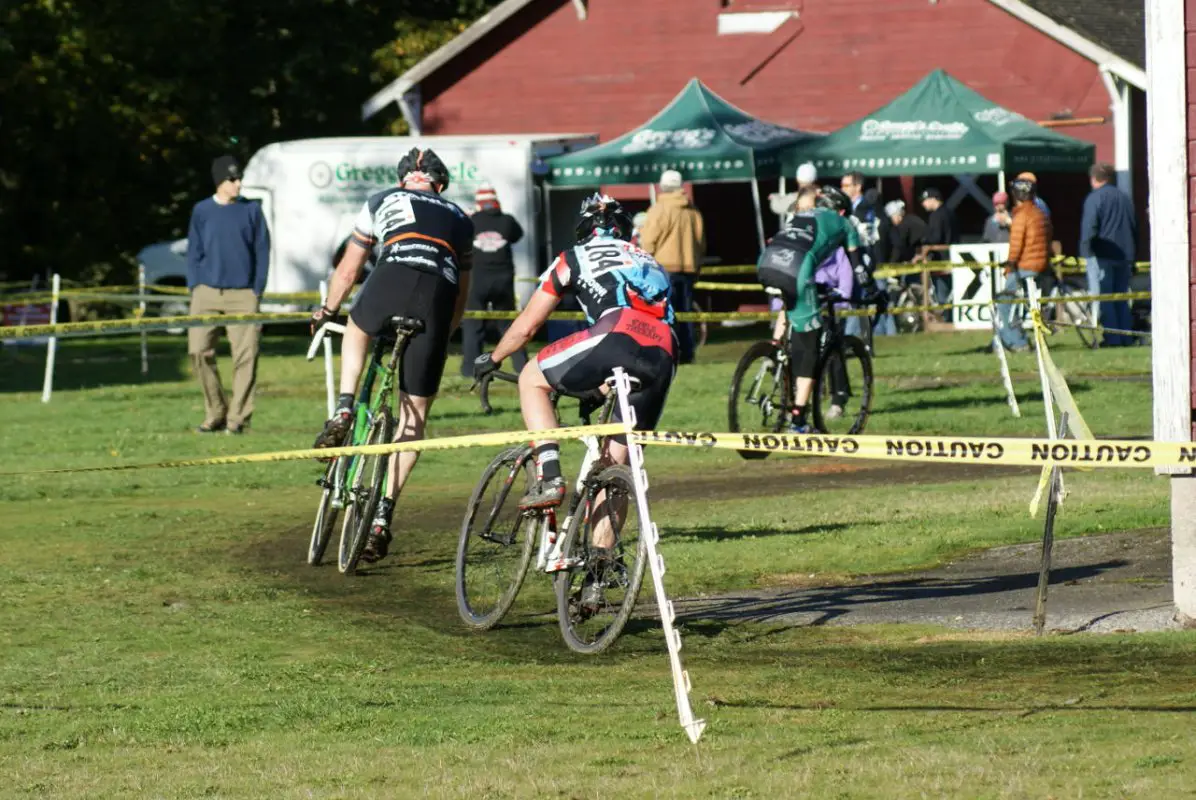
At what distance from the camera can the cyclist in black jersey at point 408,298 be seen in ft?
36.7

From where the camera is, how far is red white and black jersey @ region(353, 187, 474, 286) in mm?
11258

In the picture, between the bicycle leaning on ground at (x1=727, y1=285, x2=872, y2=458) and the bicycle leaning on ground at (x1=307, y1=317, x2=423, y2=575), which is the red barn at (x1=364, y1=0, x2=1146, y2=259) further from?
the bicycle leaning on ground at (x1=307, y1=317, x2=423, y2=575)

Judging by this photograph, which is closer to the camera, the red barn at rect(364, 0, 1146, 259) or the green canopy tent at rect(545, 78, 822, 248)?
the green canopy tent at rect(545, 78, 822, 248)

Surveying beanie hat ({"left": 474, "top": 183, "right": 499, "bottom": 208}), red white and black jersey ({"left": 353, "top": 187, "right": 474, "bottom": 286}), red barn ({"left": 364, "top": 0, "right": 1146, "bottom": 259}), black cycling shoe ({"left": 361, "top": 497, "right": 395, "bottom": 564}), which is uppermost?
red barn ({"left": 364, "top": 0, "right": 1146, "bottom": 259})

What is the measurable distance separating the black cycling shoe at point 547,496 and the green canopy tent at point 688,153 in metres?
21.7

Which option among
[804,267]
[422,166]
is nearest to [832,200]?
[804,267]

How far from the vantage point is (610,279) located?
9.37 m

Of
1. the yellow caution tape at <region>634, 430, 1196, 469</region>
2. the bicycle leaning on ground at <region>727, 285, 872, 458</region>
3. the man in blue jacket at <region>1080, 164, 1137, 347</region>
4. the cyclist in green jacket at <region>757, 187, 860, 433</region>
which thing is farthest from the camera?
the man in blue jacket at <region>1080, 164, 1137, 347</region>

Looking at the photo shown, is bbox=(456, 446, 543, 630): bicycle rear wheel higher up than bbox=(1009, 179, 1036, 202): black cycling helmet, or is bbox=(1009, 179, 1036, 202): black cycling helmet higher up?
bbox=(1009, 179, 1036, 202): black cycling helmet

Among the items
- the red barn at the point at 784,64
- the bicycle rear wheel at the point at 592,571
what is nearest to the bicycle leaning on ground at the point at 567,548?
the bicycle rear wheel at the point at 592,571

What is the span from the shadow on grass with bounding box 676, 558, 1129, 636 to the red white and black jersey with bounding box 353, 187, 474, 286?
219cm

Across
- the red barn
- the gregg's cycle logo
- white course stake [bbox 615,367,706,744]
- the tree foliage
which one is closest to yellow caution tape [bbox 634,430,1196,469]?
white course stake [bbox 615,367,706,744]

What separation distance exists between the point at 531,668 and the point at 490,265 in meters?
15.6

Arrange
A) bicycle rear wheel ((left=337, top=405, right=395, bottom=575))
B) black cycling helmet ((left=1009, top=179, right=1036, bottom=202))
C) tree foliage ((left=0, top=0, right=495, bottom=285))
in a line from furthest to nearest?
tree foliage ((left=0, top=0, right=495, bottom=285)), black cycling helmet ((left=1009, top=179, right=1036, bottom=202)), bicycle rear wheel ((left=337, top=405, right=395, bottom=575))
